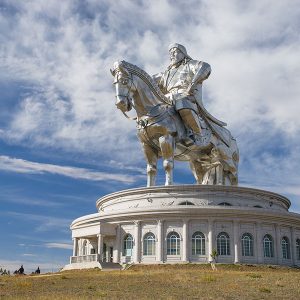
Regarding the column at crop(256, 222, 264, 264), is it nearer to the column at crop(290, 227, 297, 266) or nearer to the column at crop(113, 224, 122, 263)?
the column at crop(290, 227, 297, 266)

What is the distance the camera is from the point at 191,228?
35.0 m

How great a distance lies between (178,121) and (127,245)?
9872 millimetres

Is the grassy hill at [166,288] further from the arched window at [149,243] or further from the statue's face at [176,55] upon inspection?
the statue's face at [176,55]

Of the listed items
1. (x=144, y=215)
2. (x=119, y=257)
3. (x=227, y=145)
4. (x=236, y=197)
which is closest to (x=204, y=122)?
(x=227, y=145)

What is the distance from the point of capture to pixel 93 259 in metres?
35.3

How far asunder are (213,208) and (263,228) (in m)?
4.58

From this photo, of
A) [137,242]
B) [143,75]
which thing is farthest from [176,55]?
[137,242]

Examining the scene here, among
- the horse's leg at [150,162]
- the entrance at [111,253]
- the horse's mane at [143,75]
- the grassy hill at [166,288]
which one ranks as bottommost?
the grassy hill at [166,288]

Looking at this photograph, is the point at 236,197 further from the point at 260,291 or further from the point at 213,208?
the point at 260,291

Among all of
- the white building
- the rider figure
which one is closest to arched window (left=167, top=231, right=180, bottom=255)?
the white building

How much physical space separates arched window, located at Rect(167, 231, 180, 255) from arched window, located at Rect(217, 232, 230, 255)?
2.87m

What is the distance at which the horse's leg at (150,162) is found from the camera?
36094mm

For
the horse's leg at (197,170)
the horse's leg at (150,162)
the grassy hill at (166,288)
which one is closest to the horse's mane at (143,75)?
the horse's leg at (150,162)

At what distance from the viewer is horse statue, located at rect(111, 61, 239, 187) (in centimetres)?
3278
